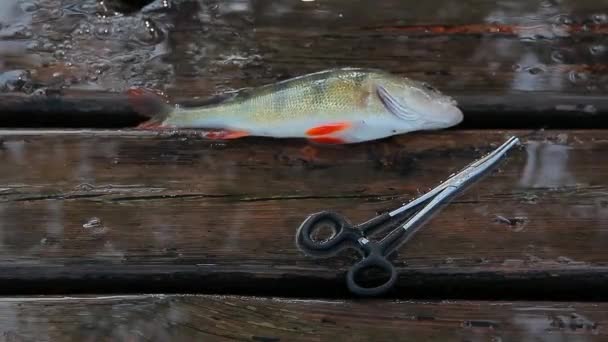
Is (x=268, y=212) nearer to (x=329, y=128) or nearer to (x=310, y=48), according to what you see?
(x=329, y=128)

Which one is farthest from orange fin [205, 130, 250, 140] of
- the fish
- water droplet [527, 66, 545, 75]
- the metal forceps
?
water droplet [527, 66, 545, 75]

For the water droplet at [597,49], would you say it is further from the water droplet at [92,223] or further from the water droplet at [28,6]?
the water droplet at [28,6]

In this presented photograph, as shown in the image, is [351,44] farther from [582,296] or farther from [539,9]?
[582,296]

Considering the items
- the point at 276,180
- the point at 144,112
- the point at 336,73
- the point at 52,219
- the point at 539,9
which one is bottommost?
the point at 52,219

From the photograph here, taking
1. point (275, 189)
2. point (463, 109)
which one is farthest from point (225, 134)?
point (463, 109)

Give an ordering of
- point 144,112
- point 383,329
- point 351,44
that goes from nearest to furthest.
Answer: point 383,329 → point 144,112 → point 351,44

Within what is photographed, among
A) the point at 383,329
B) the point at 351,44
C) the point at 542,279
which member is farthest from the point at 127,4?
the point at 542,279

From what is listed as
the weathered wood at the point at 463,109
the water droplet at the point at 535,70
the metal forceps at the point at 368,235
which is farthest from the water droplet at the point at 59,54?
the water droplet at the point at 535,70
